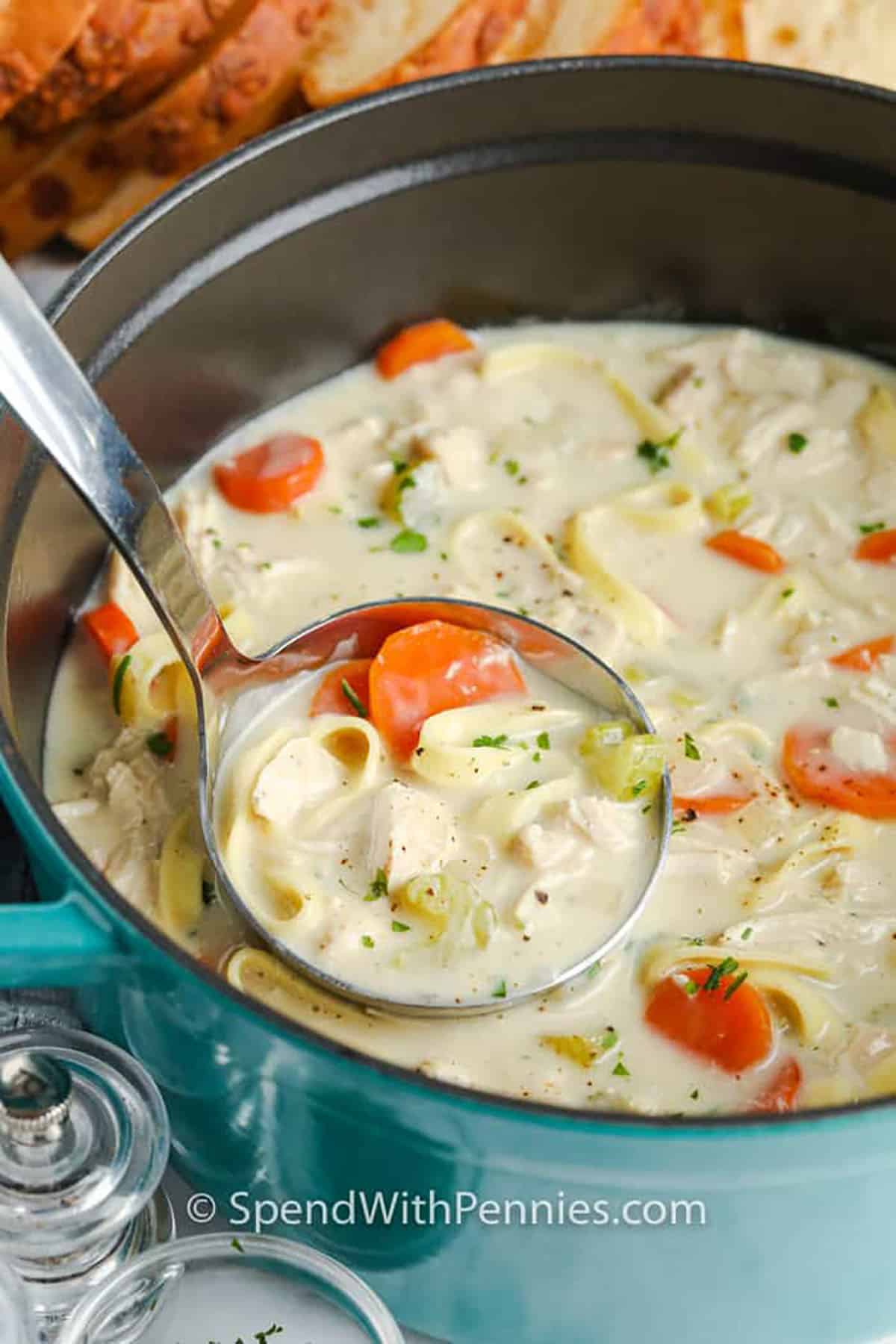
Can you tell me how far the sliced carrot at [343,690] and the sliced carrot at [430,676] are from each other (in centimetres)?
4

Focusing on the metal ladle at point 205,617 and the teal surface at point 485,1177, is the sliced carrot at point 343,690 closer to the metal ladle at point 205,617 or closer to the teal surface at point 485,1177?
the metal ladle at point 205,617

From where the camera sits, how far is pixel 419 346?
417 centimetres

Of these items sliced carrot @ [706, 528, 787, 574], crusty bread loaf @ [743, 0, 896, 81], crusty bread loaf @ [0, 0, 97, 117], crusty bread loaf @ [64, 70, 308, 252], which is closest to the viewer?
sliced carrot @ [706, 528, 787, 574]

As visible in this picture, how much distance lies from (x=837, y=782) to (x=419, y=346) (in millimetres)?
1518

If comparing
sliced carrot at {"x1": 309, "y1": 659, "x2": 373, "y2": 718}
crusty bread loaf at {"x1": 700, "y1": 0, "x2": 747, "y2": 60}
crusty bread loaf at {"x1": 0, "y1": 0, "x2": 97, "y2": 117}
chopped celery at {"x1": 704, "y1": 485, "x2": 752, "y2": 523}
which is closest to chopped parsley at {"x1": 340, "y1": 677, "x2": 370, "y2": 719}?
sliced carrot at {"x1": 309, "y1": 659, "x2": 373, "y2": 718}

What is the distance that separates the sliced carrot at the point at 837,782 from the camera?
3.28 meters

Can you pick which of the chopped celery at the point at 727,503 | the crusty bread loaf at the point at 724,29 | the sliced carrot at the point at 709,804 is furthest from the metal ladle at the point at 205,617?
the crusty bread loaf at the point at 724,29

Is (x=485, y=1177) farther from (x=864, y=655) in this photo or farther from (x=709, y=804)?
(x=864, y=655)

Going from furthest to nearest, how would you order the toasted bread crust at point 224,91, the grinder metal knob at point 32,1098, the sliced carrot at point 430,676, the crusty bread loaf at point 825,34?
1. the crusty bread loaf at point 825,34
2. the toasted bread crust at point 224,91
3. the sliced carrot at point 430,676
4. the grinder metal knob at point 32,1098

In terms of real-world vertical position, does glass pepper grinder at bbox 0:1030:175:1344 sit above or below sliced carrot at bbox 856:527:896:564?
below

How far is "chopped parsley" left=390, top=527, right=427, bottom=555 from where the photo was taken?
3.75 m

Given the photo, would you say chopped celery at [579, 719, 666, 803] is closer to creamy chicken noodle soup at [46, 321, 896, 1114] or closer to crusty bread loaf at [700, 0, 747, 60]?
creamy chicken noodle soup at [46, 321, 896, 1114]

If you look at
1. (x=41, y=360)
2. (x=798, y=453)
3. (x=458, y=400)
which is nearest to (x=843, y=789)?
(x=798, y=453)

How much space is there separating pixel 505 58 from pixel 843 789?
205cm
